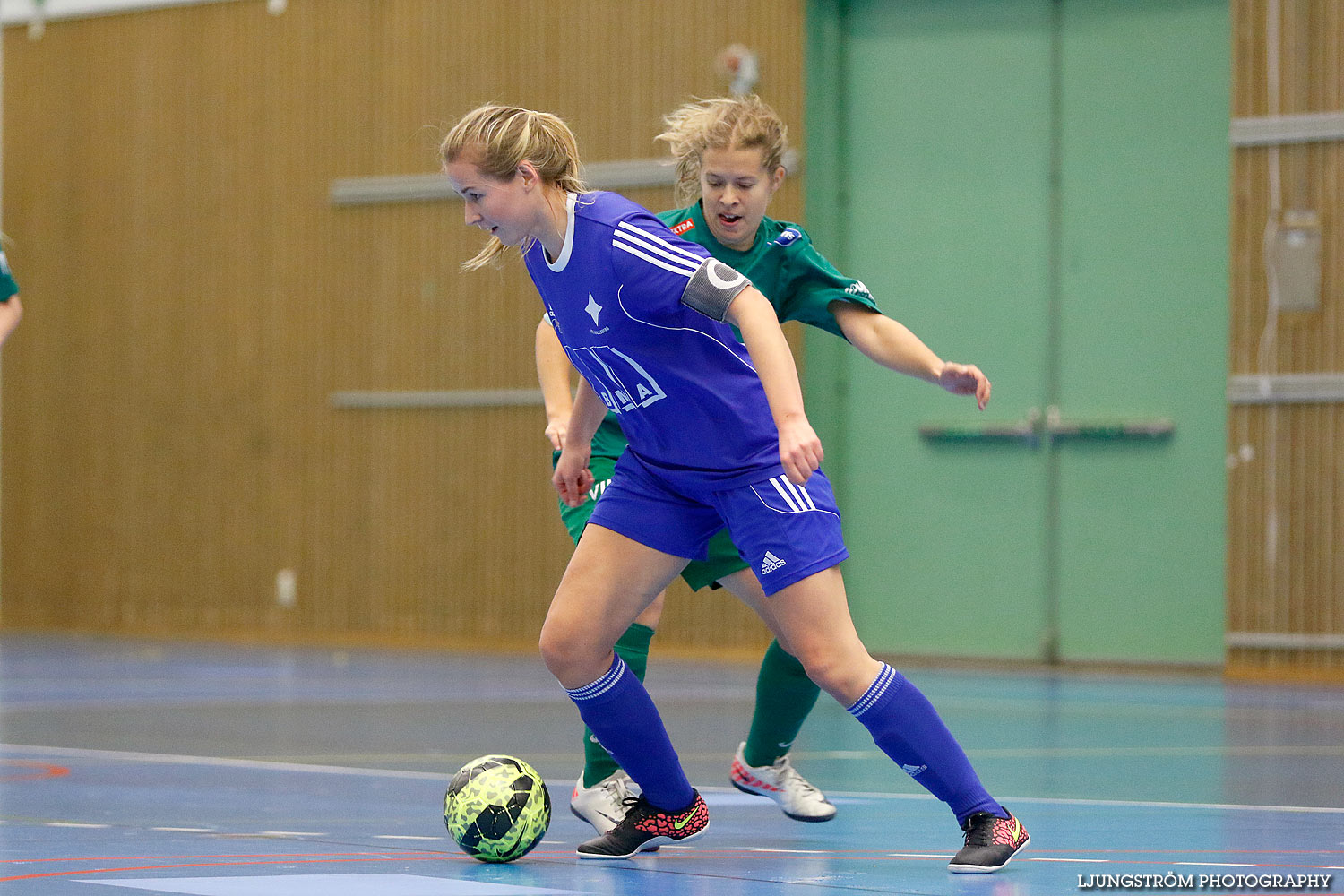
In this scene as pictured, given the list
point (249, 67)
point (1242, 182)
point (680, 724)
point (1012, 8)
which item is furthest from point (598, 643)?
point (249, 67)

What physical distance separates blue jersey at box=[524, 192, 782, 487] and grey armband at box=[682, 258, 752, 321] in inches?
2.0

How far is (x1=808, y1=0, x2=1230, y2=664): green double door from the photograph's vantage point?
36.1 feet

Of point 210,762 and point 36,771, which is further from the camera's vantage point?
point 210,762

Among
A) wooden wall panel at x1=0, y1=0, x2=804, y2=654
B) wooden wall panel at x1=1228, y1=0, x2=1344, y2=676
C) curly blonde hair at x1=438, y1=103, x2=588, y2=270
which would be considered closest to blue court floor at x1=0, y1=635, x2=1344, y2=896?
wooden wall panel at x1=1228, y1=0, x2=1344, y2=676

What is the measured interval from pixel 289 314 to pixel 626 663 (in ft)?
33.0

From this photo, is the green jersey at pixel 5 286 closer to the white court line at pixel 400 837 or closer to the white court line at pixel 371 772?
the white court line at pixel 371 772

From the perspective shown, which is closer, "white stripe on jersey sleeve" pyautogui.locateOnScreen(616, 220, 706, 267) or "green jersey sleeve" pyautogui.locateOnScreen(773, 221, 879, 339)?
"white stripe on jersey sleeve" pyautogui.locateOnScreen(616, 220, 706, 267)

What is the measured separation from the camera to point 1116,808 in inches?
182

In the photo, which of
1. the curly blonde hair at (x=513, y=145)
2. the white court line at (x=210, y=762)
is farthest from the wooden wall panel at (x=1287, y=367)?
the curly blonde hair at (x=513, y=145)

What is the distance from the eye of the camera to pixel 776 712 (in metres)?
4.52

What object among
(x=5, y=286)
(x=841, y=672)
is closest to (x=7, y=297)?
(x=5, y=286)

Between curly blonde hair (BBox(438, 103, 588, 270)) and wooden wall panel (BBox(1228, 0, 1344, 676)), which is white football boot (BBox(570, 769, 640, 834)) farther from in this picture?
wooden wall panel (BBox(1228, 0, 1344, 676))

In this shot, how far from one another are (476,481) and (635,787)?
352 inches

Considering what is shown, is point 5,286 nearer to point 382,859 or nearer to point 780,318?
point 780,318
